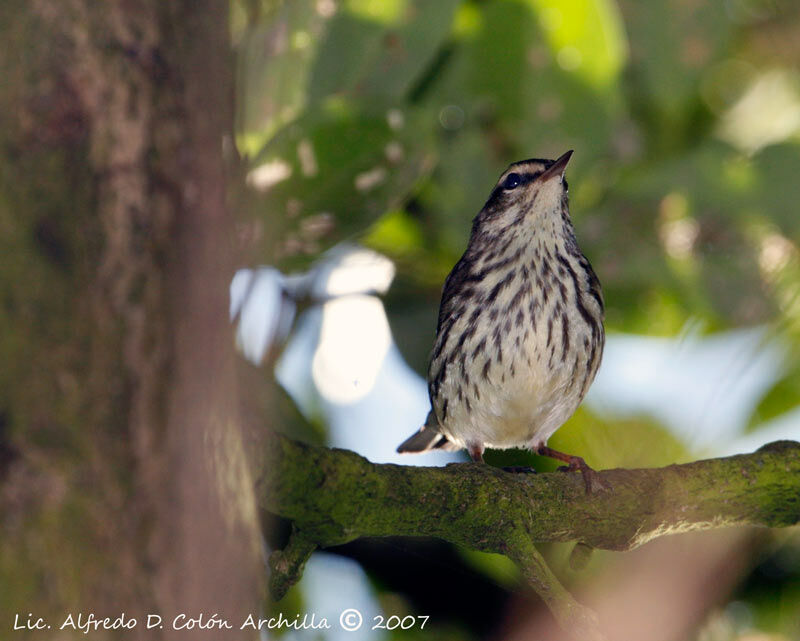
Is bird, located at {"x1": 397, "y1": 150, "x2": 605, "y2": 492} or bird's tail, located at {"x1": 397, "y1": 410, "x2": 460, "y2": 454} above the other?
bird, located at {"x1": 397, "y1": 150, "x2": 605, "y2": 492}

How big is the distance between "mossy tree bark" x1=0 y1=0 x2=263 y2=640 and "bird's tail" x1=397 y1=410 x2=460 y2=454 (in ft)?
12.3

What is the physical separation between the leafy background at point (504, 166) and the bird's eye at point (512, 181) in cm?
10

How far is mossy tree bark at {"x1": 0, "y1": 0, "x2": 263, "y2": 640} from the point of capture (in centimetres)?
114

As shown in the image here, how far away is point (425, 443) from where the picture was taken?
505 centimetres

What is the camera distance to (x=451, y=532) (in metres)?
2.78

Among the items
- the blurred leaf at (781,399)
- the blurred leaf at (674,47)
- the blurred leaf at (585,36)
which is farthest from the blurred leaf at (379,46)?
the blurred leaf at (781,399)

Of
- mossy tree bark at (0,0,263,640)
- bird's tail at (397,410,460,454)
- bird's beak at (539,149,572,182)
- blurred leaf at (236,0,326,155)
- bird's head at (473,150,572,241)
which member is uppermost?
blurred leaf at (236,0,326,155)

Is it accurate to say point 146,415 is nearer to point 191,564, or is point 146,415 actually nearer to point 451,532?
point 191,564

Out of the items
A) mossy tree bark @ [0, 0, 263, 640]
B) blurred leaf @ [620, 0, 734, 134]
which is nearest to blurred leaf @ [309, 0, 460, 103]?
blurred leaf @ [620, 0, 734, 134]

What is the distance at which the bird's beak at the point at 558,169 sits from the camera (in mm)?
3963

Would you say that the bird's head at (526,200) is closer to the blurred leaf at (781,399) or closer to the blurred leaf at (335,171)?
the blurred leaf at (335,171)

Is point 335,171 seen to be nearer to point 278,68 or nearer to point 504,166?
point 278,68

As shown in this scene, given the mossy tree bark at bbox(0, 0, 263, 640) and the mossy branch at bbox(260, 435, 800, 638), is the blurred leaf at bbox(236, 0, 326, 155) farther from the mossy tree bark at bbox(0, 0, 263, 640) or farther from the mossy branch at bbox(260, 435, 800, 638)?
the mossy tree bark at bbox(0, 0, 263, 640)

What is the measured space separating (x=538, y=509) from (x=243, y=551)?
1.97 metres
